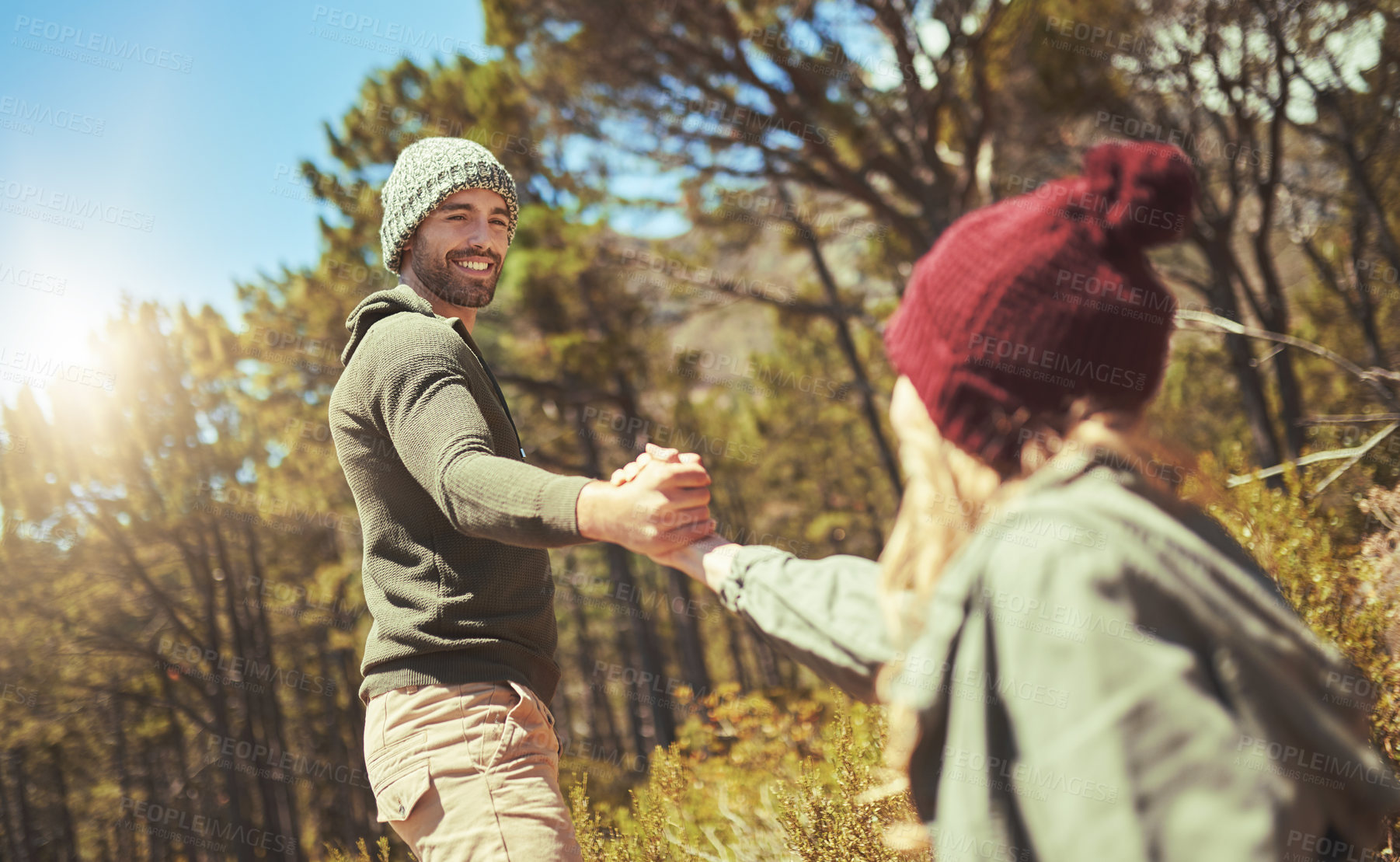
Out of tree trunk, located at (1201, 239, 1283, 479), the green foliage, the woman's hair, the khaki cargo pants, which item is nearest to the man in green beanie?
the khaki cargo pants

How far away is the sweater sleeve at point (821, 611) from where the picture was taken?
1146 mm

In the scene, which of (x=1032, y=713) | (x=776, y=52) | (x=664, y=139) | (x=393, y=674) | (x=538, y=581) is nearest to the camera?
(x=1032, y=713)

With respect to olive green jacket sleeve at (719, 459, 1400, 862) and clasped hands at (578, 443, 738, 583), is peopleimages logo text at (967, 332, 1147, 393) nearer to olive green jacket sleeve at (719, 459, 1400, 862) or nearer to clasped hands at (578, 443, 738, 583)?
olive green jacket sleeve at (719, 459, 1400, 862)

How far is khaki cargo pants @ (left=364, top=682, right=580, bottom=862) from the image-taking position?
166 cm

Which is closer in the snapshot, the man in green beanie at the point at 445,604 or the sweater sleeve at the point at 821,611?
the sweater sleeve at the point at 821,611

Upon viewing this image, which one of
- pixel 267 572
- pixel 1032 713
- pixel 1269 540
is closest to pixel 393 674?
pixel 1032 713

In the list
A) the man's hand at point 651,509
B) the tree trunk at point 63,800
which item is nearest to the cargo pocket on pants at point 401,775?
the man's hand at point 651,509

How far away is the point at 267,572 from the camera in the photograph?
18.8 m

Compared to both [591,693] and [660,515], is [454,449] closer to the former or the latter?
[660,515]

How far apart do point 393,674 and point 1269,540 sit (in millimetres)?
3840

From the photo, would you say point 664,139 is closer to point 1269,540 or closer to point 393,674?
A: point 1269,540

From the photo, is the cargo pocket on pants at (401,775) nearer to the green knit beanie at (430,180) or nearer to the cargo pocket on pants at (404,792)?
the cargo pocket on pants at (404,792)

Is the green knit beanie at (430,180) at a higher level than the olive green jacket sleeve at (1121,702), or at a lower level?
higher

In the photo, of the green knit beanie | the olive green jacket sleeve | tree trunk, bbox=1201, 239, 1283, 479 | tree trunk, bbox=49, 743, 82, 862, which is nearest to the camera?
the olive green jacket sleeve
